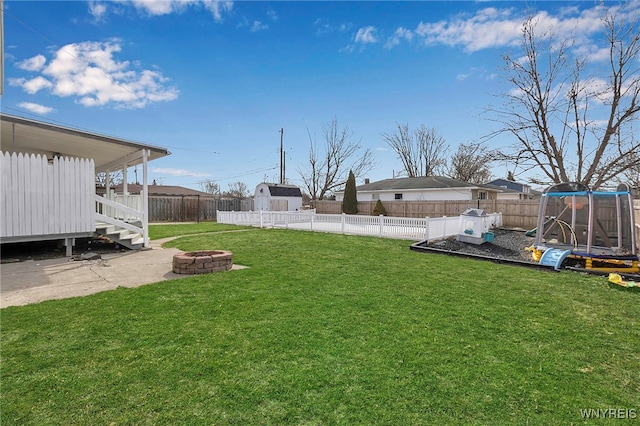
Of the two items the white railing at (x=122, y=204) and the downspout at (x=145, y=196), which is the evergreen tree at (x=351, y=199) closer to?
the white railing at (x=122, y=204)

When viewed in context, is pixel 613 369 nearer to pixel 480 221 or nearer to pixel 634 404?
pixel 634 404

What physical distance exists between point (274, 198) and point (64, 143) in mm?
17607

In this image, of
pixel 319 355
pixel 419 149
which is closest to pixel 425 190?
pixel 419 149

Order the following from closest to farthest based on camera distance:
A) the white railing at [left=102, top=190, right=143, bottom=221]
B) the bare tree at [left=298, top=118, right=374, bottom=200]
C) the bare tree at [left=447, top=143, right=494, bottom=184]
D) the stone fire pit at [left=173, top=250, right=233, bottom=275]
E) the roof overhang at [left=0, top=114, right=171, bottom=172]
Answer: the stone fire pit at [left=173, top=250, right=233, bottom=275]
the roof overhang at [left=0, top=114, right=171, bottom=172]
the white railing at [left=102, top=190, right=143, bottom=221]
the bare tree at [left=298, top=118, right=374, bottom=200]
the bare tree at [left=447, top=143, right=494, bottom=184]

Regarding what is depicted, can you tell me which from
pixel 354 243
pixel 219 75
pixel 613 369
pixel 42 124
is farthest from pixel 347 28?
pixel 613 369

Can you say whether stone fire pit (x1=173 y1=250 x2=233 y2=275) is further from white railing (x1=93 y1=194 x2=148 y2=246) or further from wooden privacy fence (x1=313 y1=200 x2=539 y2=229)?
wooden privacy fence (x1=313 y1=200 x2=539 y2=229)

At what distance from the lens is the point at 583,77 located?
13.3 metres

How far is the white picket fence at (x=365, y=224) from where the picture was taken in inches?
458

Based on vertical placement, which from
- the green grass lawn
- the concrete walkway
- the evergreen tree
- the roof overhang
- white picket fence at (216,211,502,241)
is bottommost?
the green grass lawn

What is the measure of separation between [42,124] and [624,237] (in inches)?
567

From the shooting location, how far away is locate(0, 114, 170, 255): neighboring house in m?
6.80

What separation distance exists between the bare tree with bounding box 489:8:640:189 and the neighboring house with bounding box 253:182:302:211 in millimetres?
16960

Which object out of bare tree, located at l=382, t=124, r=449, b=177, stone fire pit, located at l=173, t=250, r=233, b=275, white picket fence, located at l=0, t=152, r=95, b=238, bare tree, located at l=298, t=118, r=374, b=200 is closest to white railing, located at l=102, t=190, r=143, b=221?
white picket fence, located at l=0, t=152, r=95, b=238

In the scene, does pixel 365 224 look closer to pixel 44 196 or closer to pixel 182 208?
pixel 44 196
